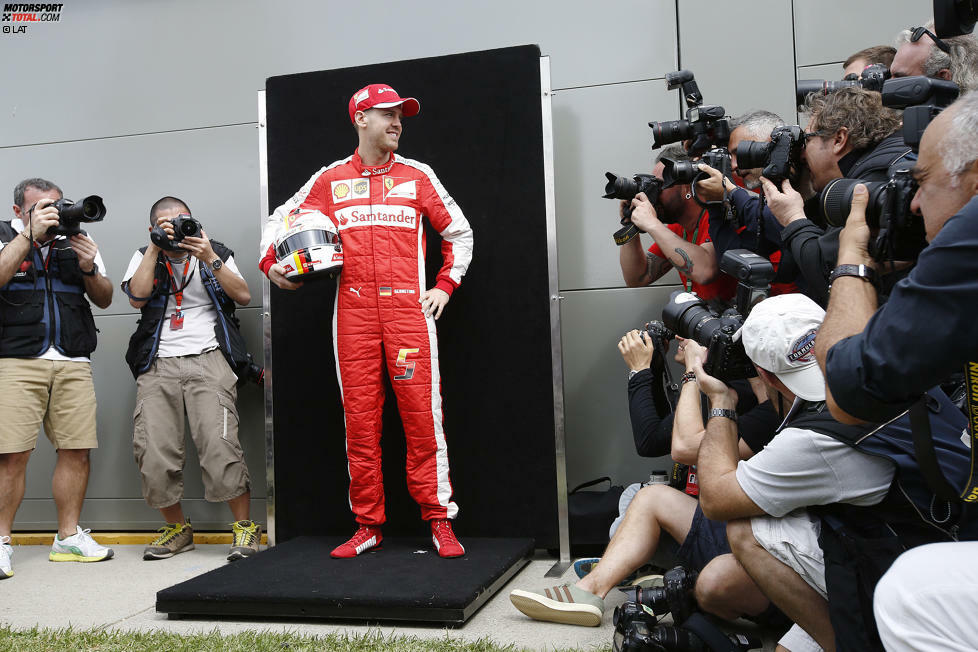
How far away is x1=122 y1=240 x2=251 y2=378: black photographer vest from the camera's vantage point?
12.7 ft

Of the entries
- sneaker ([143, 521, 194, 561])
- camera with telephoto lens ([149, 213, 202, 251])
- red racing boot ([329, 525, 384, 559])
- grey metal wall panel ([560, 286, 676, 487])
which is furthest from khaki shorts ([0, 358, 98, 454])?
grey metal wall panel ([560, 286, 676, 487])

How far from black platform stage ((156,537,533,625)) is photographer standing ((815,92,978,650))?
4.85 ft

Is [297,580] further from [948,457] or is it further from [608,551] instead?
[948,457]

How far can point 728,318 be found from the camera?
6.40 feet

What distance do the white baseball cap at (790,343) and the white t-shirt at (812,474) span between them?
0.36 ft

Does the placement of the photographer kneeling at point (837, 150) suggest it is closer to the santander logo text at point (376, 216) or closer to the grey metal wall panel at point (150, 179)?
the santander logo text at point (376, 216)

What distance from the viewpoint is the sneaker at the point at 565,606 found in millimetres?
2355

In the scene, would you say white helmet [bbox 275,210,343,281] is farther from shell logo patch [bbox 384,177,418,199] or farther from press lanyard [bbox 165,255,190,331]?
press lanyard [bbox 165,255,190,331]

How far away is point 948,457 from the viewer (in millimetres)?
1463

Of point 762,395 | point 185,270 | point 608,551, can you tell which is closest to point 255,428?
point 185,270

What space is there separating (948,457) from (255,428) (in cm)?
339

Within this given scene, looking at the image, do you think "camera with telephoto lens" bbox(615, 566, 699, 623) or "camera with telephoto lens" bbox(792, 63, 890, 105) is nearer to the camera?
"camera with telephoto lens" bbox(615, 566, 699, 623)

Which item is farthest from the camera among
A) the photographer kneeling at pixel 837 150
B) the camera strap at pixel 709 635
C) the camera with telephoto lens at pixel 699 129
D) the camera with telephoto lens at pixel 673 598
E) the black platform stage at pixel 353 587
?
the camera with telephoto lens at pixel 699 129

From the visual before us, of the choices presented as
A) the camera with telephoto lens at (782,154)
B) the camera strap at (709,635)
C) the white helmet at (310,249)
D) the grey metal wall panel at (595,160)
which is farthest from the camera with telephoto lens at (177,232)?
the camera strap at (709,635)
